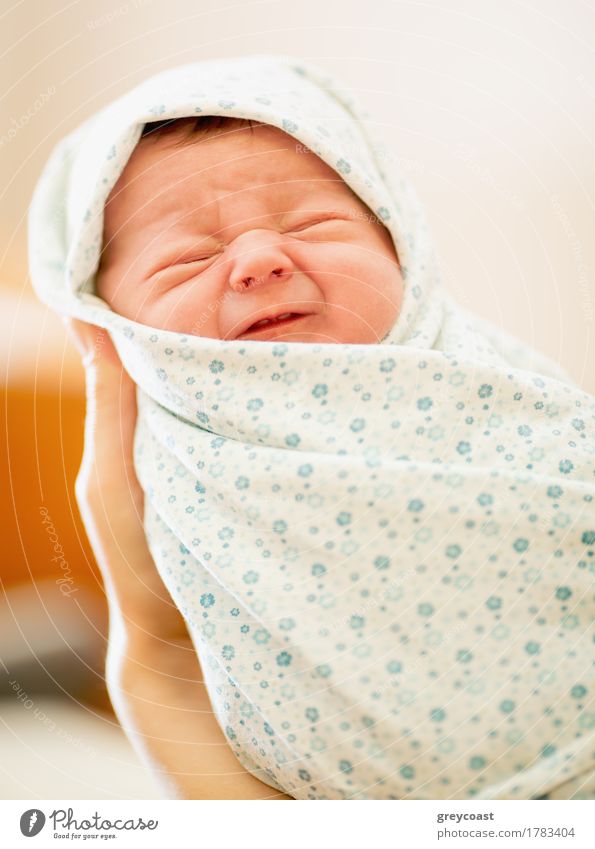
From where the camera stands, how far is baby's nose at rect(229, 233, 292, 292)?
487 millimetres

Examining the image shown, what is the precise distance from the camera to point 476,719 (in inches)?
16.4

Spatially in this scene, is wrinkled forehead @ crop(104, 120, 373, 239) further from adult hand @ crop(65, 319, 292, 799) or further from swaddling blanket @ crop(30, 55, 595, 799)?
adult hand @ crop(65, 319, 292, 799)

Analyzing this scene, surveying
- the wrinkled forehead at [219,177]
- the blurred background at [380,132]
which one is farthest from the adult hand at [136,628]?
the wrinkled forehead at [219,177]

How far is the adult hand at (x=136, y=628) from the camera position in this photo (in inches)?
19.8

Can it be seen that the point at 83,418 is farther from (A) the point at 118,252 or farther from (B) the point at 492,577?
(B) the point at 492,577

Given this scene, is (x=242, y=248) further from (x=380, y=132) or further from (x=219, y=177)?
(x=380, y=132)

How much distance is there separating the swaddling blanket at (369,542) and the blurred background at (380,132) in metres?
0.11

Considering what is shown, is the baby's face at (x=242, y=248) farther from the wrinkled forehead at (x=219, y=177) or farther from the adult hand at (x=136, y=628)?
the adult hand at (x=136, y=628)

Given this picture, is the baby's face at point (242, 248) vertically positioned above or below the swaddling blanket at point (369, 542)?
above

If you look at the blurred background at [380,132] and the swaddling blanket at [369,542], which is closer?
the swaddling blanket at [369,542]

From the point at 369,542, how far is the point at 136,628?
0.23 metres

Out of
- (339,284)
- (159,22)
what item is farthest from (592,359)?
(159,22)
